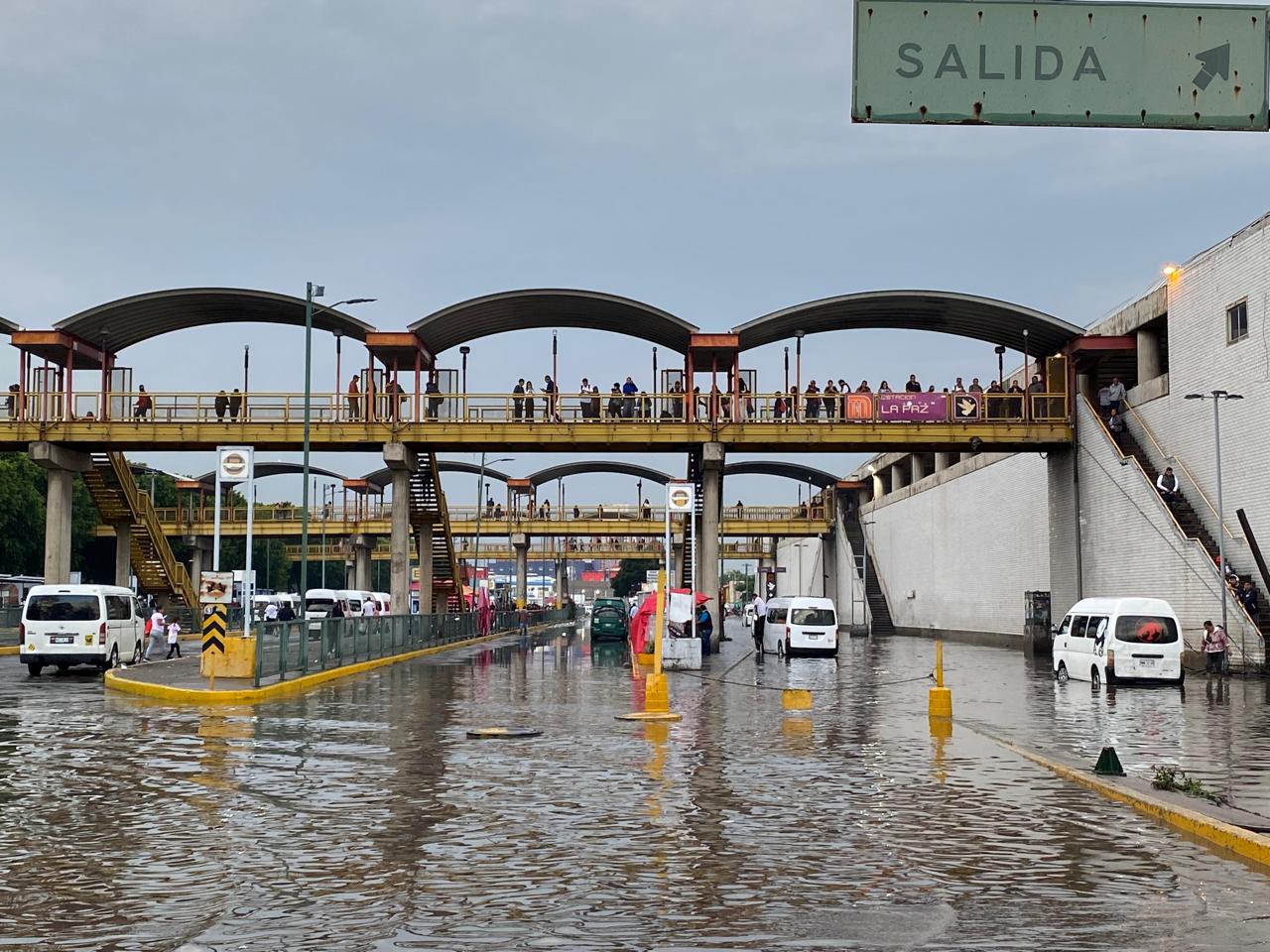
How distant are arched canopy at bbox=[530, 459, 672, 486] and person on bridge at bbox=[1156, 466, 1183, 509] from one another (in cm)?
4993

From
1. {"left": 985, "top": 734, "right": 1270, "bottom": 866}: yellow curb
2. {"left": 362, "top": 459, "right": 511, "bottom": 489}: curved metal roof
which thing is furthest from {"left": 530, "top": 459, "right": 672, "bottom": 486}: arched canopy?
{"left": 985, "top": 734, "right": 1270, "bottom": 866}: yellow curb

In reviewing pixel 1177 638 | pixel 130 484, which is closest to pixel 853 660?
pixel 1177 638

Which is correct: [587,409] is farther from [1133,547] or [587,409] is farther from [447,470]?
[447,470]

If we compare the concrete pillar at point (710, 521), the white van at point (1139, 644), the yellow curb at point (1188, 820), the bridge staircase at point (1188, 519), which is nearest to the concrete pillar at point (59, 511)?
the concrete pillar at point (710, 521)

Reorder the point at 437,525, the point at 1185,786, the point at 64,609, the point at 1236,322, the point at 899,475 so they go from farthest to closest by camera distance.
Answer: the point at 899,475
the point at 437,525
the point at 1236,322
the point at 64,609
the point at 1185,786

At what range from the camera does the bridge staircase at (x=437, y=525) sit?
56.3 m

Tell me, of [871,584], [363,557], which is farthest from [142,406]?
[363,557]

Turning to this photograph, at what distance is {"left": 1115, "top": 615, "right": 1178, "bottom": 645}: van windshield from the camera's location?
106 feet

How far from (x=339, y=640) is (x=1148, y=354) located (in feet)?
89.2

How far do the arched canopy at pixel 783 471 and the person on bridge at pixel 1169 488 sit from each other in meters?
45.9

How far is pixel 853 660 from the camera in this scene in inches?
1876

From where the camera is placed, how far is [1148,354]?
157 feet

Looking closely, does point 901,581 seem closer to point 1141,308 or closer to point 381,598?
point 381,598

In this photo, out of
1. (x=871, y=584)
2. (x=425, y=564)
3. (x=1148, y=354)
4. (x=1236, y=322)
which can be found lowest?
(x=871, y=584)
